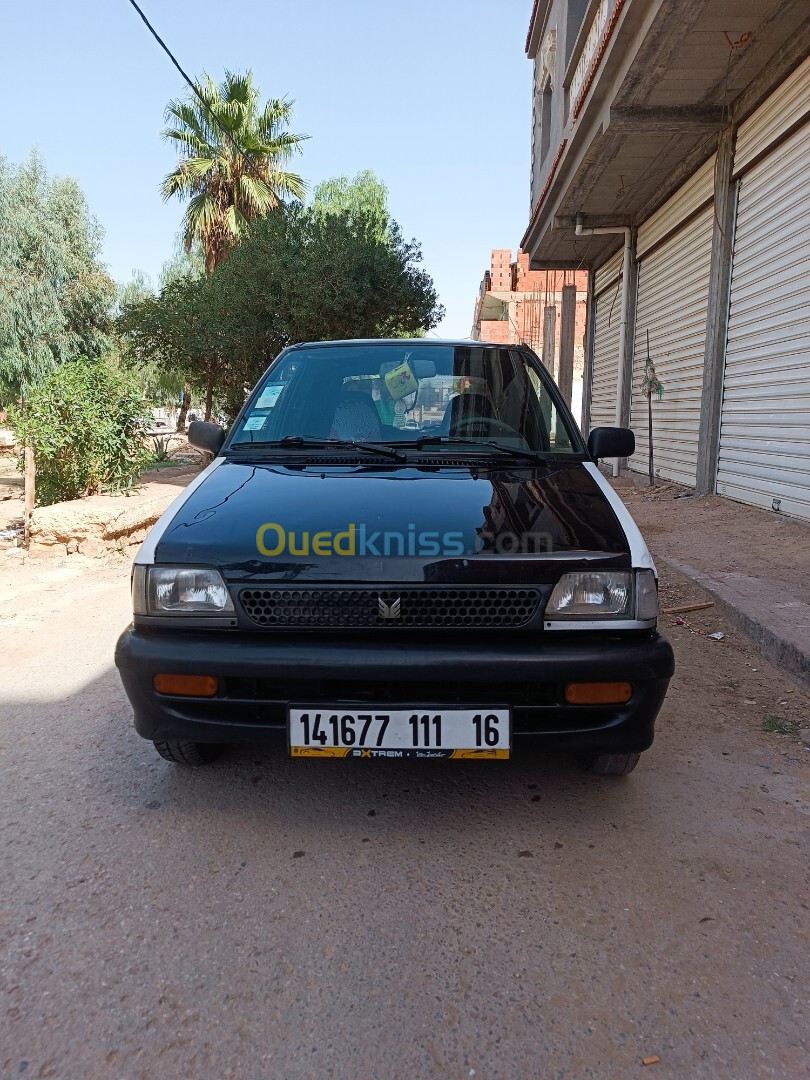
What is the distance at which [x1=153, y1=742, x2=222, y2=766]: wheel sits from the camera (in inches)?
104

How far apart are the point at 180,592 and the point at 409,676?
75 cm

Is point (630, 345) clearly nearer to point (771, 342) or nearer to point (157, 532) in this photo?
point (771, 342)

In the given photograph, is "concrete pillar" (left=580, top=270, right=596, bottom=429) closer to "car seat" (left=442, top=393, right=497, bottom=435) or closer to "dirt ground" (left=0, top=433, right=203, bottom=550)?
"dirt ground" (left=0, top=433, right=203, bottom=550)

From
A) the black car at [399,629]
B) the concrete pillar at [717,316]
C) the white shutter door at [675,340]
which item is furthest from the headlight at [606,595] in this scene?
the white shutter door at [675,340]

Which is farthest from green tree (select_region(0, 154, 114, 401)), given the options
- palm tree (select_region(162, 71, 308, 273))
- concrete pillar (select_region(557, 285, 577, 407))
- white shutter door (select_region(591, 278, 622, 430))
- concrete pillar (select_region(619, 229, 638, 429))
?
concrete pillar (select_region(619, 229, 638, 429))

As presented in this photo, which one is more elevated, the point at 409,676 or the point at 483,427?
the point at 483,427

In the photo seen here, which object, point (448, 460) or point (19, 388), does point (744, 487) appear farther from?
point (19, 388)

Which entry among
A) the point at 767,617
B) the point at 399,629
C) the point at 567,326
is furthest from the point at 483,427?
the point at 567,326

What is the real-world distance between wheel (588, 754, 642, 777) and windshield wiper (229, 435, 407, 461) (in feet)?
4.23

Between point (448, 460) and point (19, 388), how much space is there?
21233 mm

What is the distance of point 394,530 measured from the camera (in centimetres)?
236

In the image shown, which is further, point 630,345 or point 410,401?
point 630,345

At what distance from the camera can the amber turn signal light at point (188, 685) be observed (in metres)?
2.30

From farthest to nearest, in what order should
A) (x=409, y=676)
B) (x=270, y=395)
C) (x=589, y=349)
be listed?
(x=589, y=349), (x=270, y=395), (x=409, y=676)
